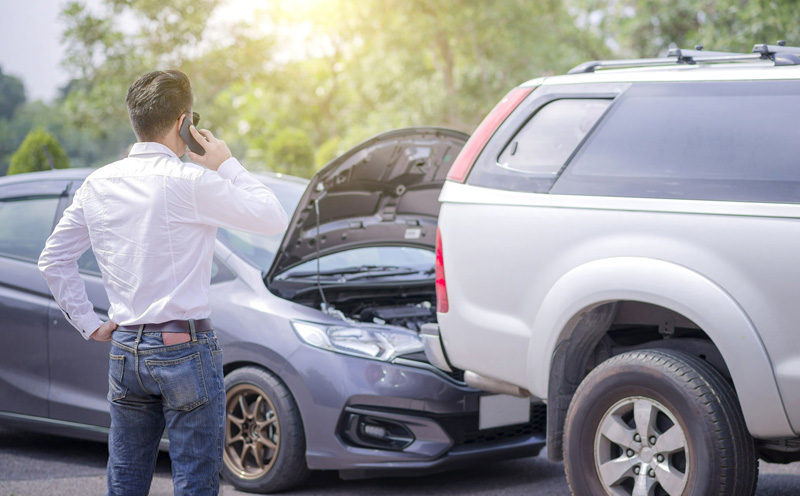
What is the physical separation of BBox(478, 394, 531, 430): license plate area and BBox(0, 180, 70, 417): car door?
246 centimetres

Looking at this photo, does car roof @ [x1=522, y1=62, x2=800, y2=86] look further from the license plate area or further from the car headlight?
the license plate area

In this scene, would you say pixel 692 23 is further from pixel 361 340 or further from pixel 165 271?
pixel 165 271

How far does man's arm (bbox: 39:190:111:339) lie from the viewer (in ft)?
10.2

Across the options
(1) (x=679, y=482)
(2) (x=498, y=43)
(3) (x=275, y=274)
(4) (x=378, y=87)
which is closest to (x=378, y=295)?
(3) (x=275, y=274)

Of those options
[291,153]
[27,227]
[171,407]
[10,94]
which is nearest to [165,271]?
[171,407]

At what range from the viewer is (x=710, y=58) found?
3979 mm

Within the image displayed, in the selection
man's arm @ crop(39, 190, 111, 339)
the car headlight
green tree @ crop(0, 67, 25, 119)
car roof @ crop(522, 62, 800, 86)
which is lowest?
the car headlight

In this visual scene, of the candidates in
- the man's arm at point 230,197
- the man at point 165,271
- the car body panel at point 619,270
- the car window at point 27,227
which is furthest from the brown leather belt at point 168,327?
the car window at point 27,227

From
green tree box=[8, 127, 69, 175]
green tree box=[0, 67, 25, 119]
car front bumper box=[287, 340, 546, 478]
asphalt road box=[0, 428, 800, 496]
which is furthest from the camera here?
green tree box=[0, 67, 25, 119]

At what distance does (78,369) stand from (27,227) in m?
1.01

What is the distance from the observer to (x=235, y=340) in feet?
15.9

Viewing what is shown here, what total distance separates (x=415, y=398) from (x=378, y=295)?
111 cm

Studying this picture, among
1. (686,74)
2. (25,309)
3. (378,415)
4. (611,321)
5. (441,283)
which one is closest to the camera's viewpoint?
(686,74)

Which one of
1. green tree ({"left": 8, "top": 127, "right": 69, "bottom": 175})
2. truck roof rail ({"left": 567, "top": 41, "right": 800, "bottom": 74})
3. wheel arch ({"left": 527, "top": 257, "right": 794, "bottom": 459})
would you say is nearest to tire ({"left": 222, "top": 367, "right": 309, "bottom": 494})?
wheel arch ({"left": 527, "top": 257, "right": 794, "bottom": 459})
